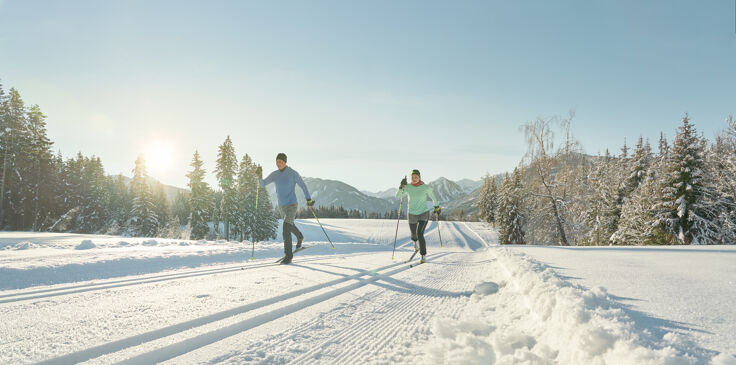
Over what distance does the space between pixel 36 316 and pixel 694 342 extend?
405cm

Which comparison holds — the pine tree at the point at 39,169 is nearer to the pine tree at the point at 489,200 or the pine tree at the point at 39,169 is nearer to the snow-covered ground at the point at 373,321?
the snow-covered ground at the point at 373,321

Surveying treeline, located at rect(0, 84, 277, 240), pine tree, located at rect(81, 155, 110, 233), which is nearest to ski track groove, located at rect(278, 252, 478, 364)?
treeline, located at rect(0, 84, 277, 240)

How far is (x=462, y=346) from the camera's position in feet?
6.73

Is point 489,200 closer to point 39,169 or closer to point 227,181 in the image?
point 227,181

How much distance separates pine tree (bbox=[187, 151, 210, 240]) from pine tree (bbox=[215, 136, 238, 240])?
110 inches

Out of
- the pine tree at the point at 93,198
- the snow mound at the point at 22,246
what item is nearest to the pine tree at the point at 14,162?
the pine tree at the point at 93,198

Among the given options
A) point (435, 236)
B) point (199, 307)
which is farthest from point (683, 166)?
point (199, 307)

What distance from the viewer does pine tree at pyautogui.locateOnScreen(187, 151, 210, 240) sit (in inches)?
1521

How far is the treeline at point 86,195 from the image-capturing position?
30.5 meters

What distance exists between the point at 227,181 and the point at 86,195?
2594cm

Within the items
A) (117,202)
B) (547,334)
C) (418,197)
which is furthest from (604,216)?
(117,202)

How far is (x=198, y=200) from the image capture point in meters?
38.8

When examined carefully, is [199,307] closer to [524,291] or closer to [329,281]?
[329,281]

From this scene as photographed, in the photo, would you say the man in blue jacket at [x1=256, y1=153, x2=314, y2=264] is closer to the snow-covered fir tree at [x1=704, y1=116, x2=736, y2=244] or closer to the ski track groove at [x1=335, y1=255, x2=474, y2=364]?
the ski track groove at [x1=335, y1=255, x2=474, y2=364]
